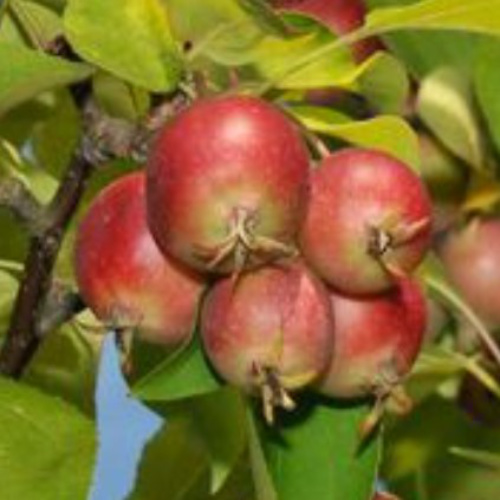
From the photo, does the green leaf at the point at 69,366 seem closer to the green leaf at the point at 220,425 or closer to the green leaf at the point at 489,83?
the green leaf at the point at 220,425

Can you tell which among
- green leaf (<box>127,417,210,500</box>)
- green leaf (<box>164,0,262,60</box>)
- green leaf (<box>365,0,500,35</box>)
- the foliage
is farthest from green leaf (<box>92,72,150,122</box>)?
green leaf (<box>127,417,210,500</box>)

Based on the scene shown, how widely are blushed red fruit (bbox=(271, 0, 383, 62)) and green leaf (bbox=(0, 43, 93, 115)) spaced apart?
0.92 feet

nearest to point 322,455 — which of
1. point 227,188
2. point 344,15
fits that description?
point 227,188

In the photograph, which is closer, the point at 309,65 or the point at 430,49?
the point at 309,65

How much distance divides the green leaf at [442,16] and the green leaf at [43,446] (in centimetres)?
30

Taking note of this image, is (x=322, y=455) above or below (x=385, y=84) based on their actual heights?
below

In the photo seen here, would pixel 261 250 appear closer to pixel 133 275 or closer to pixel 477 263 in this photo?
pixel 133 275

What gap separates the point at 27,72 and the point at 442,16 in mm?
244

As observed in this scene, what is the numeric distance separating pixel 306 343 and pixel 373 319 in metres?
0.06

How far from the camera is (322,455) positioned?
1.09m

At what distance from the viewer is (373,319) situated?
0.96 meters

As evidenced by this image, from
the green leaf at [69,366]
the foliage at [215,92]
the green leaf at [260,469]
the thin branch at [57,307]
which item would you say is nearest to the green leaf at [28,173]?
the foliage at [215,92]

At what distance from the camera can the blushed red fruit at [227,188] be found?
89cm

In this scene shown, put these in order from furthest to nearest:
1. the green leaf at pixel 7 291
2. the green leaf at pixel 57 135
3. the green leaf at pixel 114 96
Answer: the green leaf at pixel 57 135 < the green leaf at pixel 7 291 < the green leaf at pixel 114 96
